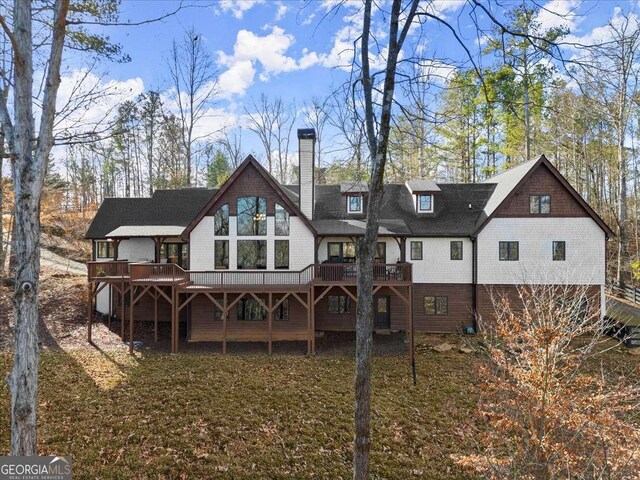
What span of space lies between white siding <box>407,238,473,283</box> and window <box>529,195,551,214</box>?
10.9 ft

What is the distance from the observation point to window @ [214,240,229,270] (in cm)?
1478

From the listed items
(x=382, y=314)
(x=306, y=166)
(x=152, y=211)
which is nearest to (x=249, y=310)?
(x=382, y=314)

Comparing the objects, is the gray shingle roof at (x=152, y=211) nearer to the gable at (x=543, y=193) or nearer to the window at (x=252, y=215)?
the window at (x=252, y=215)

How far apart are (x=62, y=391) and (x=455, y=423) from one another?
11244 mm

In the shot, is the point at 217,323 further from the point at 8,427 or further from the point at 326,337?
the point at 8,427

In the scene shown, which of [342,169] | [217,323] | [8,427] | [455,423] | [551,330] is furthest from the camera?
[217,323]

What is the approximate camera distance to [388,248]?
16.2 meters

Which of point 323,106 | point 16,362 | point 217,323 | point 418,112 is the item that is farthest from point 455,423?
point 217,323

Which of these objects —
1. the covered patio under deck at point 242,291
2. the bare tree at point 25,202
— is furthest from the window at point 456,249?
the bare tree at point 25,202

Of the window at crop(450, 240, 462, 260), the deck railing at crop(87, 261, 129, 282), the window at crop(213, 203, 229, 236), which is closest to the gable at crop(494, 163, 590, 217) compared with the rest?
the window at crop(450, 240, 462, 260)

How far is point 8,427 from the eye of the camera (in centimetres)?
759

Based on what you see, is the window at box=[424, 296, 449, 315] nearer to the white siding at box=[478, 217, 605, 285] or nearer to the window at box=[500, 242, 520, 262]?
the white siding at box=[478, 217, 605, 285]

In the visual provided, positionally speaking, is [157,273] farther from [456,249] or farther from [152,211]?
[456,249]

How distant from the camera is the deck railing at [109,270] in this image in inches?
544
